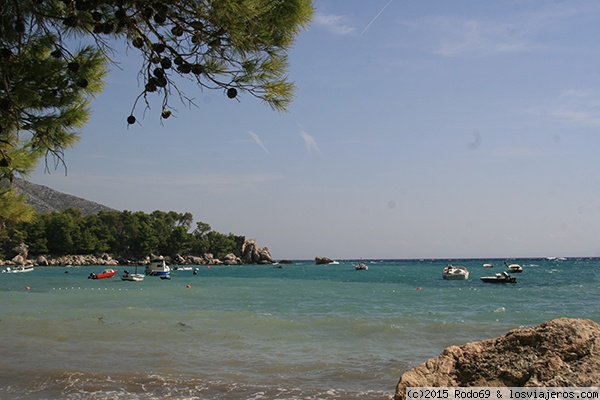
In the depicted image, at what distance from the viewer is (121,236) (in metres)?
126

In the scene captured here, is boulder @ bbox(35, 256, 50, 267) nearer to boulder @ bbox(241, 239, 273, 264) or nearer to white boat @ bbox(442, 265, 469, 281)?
boulder @ bbox(241, 239, 273, 264)

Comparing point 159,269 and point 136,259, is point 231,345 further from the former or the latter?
point 136,259

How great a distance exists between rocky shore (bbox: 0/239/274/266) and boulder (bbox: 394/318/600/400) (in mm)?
81472

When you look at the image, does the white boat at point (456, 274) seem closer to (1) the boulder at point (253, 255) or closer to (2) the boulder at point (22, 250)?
(2) the boulder at point (22, 250)

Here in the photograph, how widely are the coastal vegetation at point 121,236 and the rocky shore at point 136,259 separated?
1747 millimetres

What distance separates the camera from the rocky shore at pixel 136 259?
333 feet

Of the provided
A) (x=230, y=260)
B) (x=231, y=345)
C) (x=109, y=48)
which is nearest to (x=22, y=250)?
(x=230, y=260)

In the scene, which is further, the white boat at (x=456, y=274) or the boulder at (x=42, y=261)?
the boulder at (x=42, y=261)

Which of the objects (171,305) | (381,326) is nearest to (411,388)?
(381,326)

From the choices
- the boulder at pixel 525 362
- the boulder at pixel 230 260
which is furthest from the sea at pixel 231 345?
the boulder at pixel 230 260

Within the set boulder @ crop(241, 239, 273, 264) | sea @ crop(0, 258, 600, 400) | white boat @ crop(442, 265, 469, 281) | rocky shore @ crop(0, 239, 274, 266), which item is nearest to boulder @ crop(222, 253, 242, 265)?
rocky shore @ crop(0, 239, 274, 266)

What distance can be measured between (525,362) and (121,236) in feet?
427

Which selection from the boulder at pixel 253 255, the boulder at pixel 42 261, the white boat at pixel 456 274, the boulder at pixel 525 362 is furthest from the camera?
the boulder at pixel 253 255

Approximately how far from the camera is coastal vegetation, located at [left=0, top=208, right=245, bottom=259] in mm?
106938
